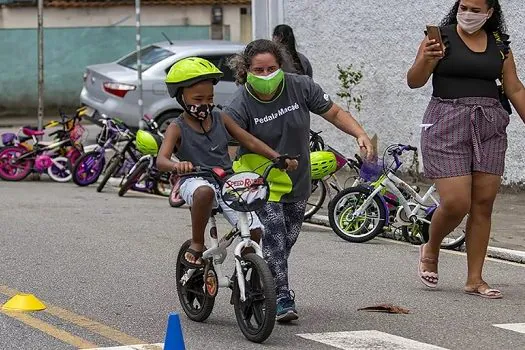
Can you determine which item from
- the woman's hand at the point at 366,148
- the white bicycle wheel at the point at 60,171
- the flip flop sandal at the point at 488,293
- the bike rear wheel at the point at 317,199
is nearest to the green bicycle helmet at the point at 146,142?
the woman's hand at the point at 366,148

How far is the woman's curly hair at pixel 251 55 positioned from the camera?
802 cm

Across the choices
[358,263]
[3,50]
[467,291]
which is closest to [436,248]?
[467,291]

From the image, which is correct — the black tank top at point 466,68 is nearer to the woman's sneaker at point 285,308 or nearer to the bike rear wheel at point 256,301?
the woman's sneaker at point 285,308

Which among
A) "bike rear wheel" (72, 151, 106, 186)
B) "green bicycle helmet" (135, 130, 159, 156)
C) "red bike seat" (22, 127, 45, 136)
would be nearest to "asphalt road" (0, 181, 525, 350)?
"green bicycle helmet" (135, 130, 159, 156)

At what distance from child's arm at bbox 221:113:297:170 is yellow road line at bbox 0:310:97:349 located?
1.50m

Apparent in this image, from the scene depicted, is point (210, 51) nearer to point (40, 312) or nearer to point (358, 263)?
point (358, 263)

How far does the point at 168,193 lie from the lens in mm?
16562

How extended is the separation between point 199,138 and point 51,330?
4.69 feet

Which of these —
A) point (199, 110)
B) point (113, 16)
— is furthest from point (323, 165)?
point (113, 16)

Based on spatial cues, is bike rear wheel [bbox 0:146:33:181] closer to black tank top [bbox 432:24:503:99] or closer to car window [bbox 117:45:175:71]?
car window [bbox 117:45:175:71]

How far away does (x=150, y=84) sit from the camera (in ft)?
68.4

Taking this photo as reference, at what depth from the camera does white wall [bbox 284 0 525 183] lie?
1705 cm

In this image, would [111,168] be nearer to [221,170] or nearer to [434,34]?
[434,34]

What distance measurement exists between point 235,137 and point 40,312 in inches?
67.4
